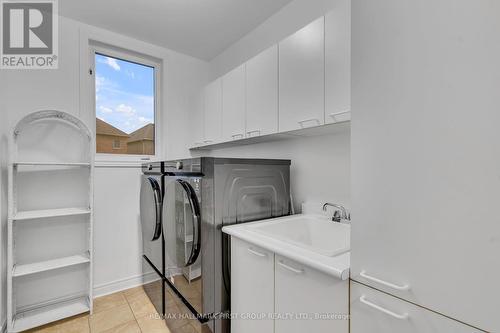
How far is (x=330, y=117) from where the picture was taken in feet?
4.32

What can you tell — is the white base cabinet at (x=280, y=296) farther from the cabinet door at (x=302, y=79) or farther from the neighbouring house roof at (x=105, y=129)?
the neighbouring house roof at (x=105, y=129)

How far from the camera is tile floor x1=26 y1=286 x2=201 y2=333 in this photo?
5.88 feet

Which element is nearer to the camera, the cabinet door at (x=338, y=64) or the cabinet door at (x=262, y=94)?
the cabinet door at (x=338, y=64)

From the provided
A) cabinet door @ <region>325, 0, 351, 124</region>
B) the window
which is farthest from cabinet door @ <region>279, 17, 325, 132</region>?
the window

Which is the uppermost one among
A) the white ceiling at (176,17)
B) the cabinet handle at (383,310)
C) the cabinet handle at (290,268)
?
the white ceiling at (176,17)

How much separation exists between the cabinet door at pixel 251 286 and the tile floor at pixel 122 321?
0.42 meters

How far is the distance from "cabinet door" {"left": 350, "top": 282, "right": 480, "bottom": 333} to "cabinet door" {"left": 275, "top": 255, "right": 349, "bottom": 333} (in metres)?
0.04

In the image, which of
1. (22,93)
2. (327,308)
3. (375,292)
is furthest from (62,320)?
(375,292)

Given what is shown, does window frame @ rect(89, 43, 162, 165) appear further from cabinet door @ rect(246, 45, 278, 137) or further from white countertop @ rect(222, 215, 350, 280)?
white countertop @ rect(222, 215, 350, 280)

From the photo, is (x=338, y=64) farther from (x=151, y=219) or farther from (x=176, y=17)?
(x=151, y=219)

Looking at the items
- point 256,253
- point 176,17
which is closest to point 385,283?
point 256,253

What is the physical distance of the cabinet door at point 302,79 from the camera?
137 centimetres

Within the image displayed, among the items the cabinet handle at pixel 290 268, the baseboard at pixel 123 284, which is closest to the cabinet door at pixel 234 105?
the cabinet handle at pixel 290 268

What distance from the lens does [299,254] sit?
103cm
